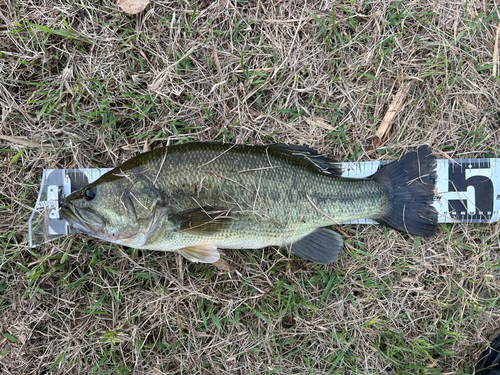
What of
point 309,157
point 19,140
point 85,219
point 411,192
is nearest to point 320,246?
point 309,157

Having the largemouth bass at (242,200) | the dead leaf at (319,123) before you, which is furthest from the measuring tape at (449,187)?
the dead leaf at (319,123)

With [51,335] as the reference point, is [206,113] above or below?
above

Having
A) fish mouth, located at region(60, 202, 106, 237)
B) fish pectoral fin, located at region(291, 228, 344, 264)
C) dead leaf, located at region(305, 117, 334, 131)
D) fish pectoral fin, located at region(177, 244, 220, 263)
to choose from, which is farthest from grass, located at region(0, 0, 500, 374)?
fish mouth, located at region(60, 202, 106, 237)

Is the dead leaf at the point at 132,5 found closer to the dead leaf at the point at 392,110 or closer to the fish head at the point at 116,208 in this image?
the fish head at the point at 116,208

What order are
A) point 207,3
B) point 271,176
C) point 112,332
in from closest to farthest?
point 271,176, point 112,332, point 207,3

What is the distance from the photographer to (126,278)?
3176 mm

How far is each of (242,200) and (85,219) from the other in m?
1.23

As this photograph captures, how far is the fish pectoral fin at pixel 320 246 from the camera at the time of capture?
2984 mm

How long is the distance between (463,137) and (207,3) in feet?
9.05

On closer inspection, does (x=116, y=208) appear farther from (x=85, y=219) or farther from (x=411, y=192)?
(x=411, y=192)

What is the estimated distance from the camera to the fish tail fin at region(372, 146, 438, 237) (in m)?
3.01

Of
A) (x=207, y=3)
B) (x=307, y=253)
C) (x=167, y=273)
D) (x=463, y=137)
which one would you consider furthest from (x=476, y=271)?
(x=207, y=3)

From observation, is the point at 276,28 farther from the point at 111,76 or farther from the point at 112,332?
the point at 112,332

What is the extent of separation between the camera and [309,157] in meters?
2.99
